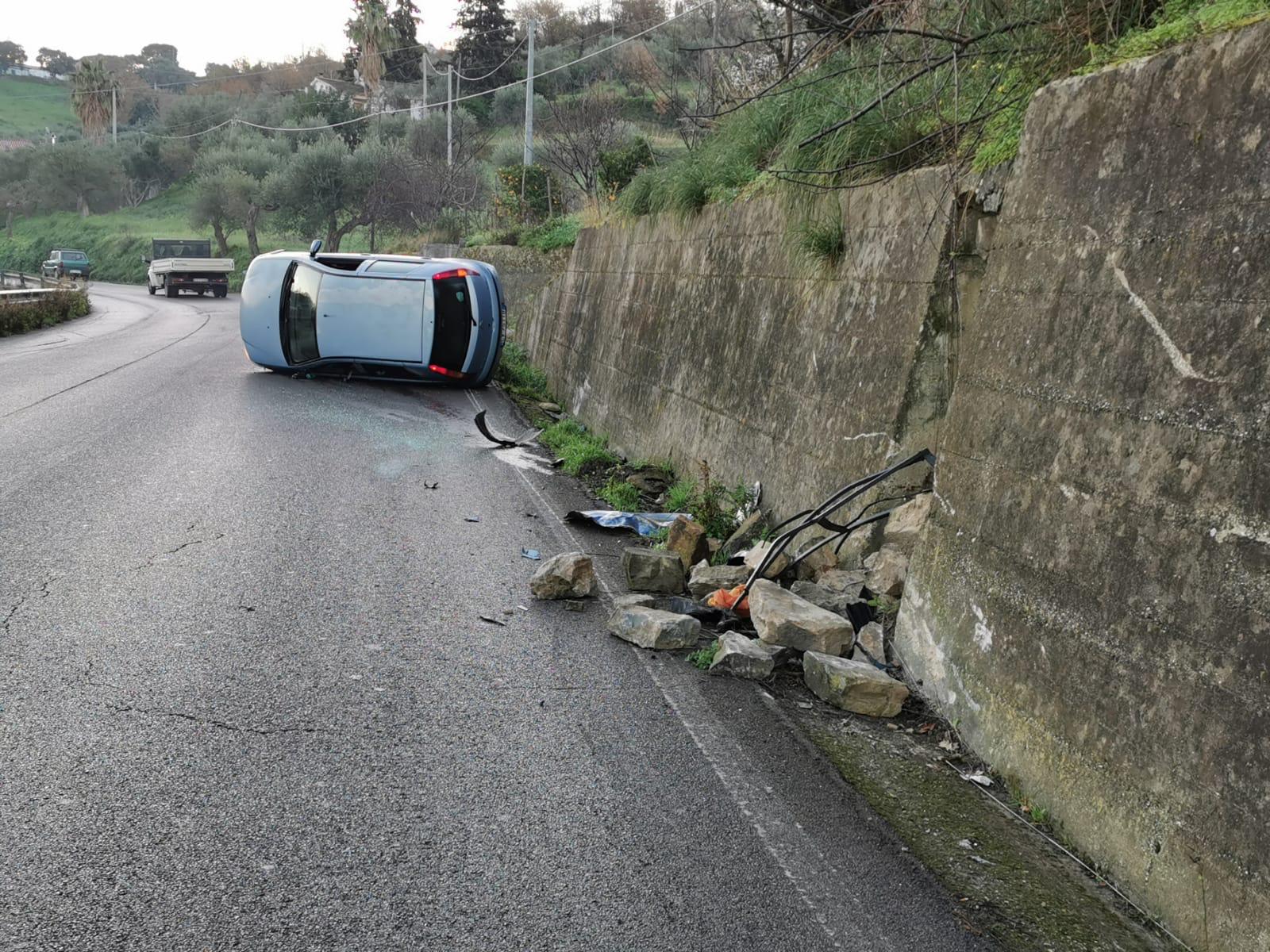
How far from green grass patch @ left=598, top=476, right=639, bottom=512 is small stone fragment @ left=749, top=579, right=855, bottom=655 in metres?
3.42

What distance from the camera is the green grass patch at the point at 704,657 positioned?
4922mm

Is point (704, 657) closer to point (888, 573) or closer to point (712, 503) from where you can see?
point (888, 573)

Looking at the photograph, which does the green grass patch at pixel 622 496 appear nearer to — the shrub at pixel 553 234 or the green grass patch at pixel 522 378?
the green grass patch at pixel 522 378

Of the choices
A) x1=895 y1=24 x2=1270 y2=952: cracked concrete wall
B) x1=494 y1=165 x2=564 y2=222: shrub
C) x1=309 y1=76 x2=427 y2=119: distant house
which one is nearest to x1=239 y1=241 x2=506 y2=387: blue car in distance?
x1=895 y1=24 x2=1270 y2=952: cracked concrete wall

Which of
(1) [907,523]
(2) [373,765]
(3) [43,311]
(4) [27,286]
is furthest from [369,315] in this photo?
(4) [27,286]

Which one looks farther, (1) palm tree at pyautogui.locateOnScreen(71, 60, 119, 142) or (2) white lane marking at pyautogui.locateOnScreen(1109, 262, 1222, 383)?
(1) palm tree at pyautogui.locateOnScreen(71, 60, 119, 142)

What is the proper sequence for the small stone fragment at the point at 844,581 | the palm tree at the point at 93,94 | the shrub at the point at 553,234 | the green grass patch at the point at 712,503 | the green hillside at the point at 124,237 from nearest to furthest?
the small stone fragment at the point at 844,581
the green grass patch at the point at 712,503
the shrub at the point at 553,234
the green hillside at the point at 124,237
the palm tree at the point at 93,94

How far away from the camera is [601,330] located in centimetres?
1325

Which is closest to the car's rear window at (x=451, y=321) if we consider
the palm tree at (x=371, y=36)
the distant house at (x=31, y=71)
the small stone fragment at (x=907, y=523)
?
the small stone fragment at (x=907, y=523)

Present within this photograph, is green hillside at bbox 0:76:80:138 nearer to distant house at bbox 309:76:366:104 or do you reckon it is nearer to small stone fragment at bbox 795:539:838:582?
distant house at bbox 309:76:366:104

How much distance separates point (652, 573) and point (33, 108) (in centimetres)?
14261

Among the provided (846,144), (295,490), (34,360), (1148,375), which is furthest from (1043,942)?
(34,360)

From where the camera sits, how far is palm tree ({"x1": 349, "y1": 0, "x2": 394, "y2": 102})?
219 ft

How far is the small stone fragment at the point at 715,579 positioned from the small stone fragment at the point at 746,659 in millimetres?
1016
